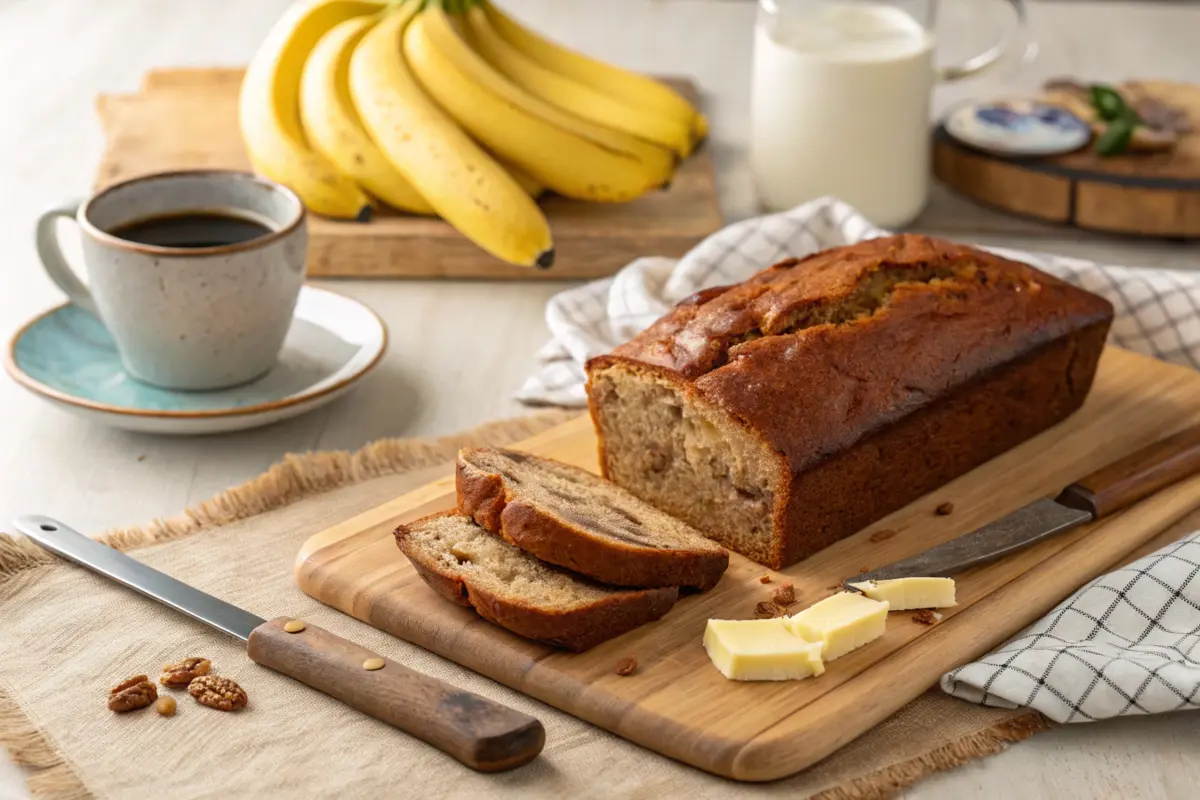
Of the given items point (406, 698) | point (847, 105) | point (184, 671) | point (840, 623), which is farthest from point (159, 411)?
point (847, 105)

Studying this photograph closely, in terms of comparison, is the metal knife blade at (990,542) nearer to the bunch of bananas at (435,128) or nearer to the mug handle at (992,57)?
the bunch of bananas at (435,128)

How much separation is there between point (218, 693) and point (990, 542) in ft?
4.00

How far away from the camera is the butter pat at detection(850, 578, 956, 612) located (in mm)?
2244

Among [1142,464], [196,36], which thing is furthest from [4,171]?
[1142,464]

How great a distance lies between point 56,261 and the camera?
118 inches

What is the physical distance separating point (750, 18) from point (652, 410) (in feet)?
10.7

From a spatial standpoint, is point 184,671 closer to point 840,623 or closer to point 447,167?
point 840,623

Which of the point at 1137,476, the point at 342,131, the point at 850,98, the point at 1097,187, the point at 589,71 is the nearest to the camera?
the point at 1137,476

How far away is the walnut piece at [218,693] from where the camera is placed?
6.77 feet

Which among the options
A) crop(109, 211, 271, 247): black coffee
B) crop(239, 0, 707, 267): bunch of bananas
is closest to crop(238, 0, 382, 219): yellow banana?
crop(239, 0, 707, 267): bunch of bananas

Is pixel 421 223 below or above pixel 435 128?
below

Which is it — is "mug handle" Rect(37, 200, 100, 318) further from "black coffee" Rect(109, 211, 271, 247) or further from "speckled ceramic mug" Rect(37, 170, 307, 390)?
"black coffee" Rect(109, 211, 271, 247)

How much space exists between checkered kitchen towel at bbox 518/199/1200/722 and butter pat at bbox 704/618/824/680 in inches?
8.5

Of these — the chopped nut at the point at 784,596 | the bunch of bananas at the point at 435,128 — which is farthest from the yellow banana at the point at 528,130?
the chopped nut at the point at 784,596
